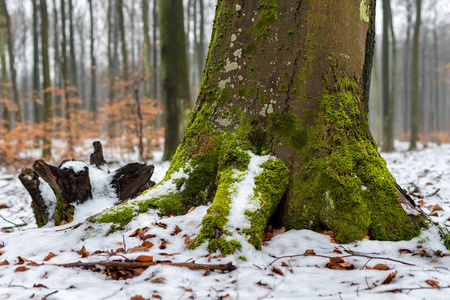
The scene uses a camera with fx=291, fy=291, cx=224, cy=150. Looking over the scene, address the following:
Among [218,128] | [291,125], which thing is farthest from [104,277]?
[291,125]

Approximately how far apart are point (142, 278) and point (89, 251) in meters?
0.63

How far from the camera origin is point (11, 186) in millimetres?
6527

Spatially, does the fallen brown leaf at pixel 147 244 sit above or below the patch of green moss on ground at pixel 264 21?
below

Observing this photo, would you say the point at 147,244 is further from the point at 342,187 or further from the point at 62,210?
the point at 342,187

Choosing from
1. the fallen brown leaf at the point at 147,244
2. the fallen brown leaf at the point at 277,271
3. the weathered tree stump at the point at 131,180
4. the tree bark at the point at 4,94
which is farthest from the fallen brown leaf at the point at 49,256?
the tree bark at the point at 4,94

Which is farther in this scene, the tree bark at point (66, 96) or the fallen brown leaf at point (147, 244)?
the tree bark at point (66, 96)

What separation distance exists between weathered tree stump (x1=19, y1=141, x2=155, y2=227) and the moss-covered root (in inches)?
51.1

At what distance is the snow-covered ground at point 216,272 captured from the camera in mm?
1412

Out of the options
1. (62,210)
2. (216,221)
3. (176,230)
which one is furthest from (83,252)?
(62,210)

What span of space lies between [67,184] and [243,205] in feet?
6.03

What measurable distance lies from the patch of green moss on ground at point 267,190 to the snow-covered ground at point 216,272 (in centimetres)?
17

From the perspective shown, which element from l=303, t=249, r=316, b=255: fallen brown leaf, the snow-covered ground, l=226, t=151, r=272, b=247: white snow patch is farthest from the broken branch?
l=303, t=249, r=316, b=255: fallen brown leaf

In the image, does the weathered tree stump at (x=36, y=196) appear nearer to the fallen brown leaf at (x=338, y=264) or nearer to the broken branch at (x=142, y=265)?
the broken branch at (x=142, y=265)

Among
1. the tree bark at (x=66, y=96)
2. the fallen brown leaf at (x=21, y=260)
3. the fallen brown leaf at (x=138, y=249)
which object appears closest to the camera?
the fallen brown leaf at (x=21, y=260)
